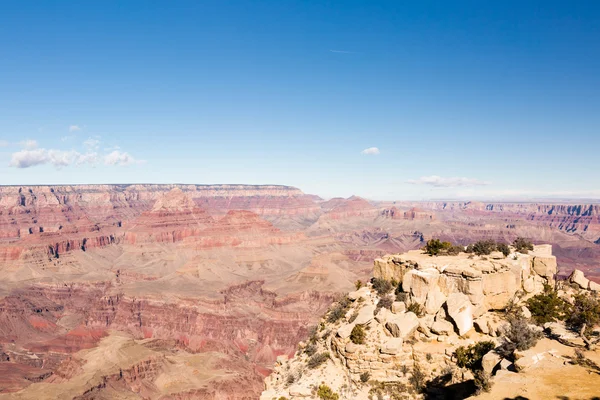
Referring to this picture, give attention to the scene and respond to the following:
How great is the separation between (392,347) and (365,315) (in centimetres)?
372

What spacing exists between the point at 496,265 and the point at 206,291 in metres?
106

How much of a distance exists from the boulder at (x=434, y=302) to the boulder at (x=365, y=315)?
142 inches

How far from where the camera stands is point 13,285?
14212 cm

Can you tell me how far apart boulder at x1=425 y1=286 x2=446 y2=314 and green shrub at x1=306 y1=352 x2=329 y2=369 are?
7137 mm

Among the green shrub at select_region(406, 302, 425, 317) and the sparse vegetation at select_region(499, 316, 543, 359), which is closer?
the sparse vegetation at select_region(499, 316, 543, 359)

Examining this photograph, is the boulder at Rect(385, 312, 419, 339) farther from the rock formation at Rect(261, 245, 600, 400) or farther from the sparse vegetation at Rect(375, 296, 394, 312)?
the sparse vegetation at Rect(375, 296, 394, 312)

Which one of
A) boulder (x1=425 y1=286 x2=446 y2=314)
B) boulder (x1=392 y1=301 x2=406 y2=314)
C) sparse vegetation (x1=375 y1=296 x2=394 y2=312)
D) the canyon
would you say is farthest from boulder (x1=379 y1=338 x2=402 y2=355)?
the canyon

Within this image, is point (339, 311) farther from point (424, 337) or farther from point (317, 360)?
point (424, 337)

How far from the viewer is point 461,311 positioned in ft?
Result: 76.4

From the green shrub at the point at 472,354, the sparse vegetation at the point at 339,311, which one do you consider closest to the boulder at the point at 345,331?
the sparse vegetation at the point at 339,311

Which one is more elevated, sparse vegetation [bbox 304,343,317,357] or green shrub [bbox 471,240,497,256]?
green shrub [bbox 471,240,497,256]

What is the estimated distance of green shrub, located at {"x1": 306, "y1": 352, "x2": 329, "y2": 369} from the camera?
24812mm

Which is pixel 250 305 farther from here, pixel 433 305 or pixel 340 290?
pixel 433 305

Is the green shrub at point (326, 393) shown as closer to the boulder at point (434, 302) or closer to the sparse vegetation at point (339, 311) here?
the sparse vegetation at point (339, 311)
